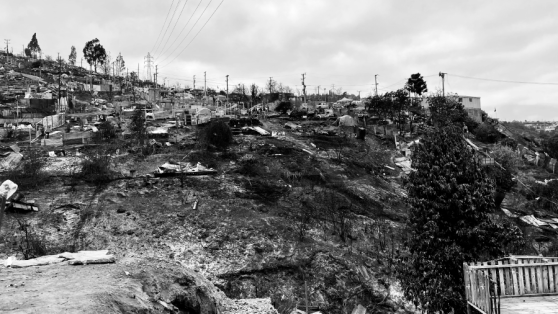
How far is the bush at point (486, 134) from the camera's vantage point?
36.0 metres

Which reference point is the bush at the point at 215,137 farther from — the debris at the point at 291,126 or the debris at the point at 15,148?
the debris at the point at 15,148

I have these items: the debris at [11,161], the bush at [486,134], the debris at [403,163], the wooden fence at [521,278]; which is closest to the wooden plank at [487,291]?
the wooden fence at [521,278]

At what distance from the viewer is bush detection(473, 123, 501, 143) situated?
3600cm

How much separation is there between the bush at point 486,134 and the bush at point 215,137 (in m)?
24.5

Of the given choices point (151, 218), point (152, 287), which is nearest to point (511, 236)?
point (152, 287)

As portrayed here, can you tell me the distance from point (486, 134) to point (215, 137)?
26090 mm

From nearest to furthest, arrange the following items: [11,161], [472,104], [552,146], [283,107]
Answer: [11,161]
[552,146]
[472,104]
[283,107]

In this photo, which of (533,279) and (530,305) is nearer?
(530,305)

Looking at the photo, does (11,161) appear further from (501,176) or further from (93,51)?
(93,51)

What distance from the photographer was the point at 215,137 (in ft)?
84.2

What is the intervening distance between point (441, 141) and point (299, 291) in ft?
23.3

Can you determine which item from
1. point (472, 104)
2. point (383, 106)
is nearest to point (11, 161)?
point (383, 106)

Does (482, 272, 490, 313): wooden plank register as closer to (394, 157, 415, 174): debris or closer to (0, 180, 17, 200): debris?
(0, 180, 17, 200): debris

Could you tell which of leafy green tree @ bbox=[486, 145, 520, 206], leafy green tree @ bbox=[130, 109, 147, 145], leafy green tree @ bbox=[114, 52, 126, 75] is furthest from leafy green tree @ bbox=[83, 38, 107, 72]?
leafy green tree @ bbox=[486, 145, 520, 206]
